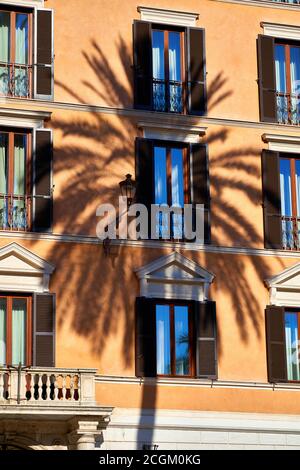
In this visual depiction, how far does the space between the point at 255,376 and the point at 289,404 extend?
3.47 feet

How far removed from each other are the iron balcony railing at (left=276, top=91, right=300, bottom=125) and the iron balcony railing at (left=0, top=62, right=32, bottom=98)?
648 centimetres

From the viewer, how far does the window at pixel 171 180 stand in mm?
32719

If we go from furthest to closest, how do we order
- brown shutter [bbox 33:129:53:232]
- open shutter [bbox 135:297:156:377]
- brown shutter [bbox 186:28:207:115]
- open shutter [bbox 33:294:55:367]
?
brown shutter [bbox 186:28:207:115], brown shutter [bbox 33:129:53:232], open shutter [bbox 135:297:156:377], open shutter [bbox 33:294:55:367]

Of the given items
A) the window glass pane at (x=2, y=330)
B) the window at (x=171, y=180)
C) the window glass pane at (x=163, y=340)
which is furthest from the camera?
the window at (x=171, y=180)

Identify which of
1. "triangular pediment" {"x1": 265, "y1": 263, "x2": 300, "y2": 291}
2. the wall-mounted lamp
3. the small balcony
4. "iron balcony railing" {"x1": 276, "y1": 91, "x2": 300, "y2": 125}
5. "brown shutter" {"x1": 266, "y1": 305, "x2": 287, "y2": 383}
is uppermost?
"iron balcony railing" {"x1": 276, "y1": 91, "x2": 300, "y2": 125}

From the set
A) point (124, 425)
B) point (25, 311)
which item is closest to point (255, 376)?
point (124, 425)

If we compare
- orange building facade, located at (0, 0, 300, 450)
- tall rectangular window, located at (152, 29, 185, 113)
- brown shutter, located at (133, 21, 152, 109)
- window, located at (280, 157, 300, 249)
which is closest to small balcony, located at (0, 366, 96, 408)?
orange building facade, located at (0, 0, 300, 450)

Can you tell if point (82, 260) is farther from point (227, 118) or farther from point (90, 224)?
point (227, 118)

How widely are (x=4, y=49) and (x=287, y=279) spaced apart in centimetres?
881

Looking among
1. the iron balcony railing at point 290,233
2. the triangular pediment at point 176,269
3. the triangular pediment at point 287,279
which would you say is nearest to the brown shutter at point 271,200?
the iron balcony railing at point 290,233

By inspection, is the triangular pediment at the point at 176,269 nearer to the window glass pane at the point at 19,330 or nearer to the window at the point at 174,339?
the window at the point at 174,339

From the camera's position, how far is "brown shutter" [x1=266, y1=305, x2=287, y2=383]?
106 feet

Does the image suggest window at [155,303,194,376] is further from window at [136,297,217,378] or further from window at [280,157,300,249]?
window at [280,157,300,249]

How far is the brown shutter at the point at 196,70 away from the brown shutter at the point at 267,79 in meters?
1.52
